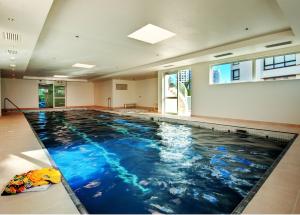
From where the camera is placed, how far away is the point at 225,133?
206 inches

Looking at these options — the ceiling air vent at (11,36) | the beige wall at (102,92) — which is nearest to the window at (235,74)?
the ceiling air vent at (11,36)

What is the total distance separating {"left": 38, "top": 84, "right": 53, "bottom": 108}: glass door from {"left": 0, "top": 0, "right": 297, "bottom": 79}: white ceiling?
29.9ft

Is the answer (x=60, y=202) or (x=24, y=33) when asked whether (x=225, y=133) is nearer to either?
(x=60, y=202)

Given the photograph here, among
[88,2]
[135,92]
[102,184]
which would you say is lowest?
[102,184]

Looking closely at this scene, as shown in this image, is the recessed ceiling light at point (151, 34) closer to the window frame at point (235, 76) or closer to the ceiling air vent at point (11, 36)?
the ceiling air vent at point (11, 36)

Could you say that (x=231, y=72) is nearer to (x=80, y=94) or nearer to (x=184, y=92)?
(x=184, y=92)

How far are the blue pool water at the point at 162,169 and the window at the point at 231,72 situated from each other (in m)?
2.80

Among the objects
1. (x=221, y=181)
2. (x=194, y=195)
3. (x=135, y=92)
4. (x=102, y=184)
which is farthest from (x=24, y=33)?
(x=135, y=92)

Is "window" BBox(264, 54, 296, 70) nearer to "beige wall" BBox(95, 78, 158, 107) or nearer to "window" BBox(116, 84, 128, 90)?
"beige wall" BBox(95, 78, 158, 107)

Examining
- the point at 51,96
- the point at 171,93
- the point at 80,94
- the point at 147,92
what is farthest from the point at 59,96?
the point at 171,93

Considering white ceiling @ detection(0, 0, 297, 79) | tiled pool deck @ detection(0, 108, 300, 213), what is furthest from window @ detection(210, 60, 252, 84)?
tiled pool deck @ detection(0, 108, 300, 213)

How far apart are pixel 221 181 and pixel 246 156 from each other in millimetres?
1306

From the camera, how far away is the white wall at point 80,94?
15078 millimetres

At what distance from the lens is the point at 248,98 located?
628cm
